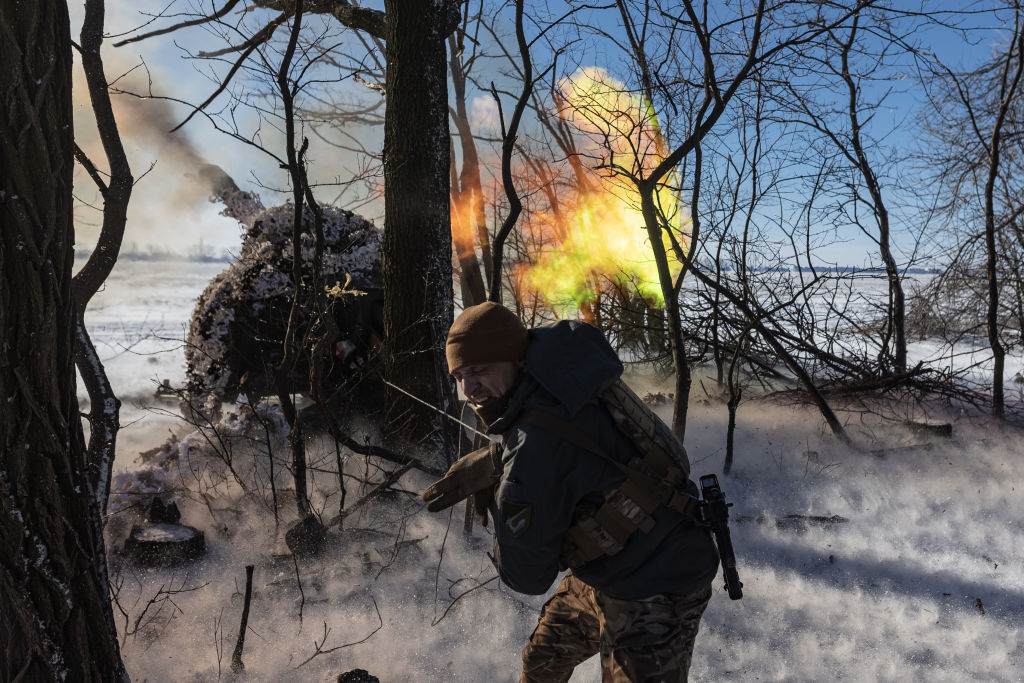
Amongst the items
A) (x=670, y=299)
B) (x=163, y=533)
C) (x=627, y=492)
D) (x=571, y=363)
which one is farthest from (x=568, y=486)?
(x=163, y=533)

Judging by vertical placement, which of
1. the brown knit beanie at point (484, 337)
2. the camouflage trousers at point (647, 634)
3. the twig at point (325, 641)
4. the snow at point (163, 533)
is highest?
the brown knit beanie at point (484, 337)

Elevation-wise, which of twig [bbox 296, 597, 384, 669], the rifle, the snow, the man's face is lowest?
twig [bbox 296, 597, 384, 669]

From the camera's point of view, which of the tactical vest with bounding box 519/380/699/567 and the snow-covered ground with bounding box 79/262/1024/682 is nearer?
the tactical vest with bounding box 519/380/699/567

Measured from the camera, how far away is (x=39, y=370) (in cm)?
235

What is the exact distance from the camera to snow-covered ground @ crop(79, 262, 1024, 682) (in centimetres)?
343

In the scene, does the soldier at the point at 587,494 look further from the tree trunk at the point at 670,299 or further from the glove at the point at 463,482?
the tree trunk at the point at 670,299

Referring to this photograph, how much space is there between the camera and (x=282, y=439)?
6.33 metres

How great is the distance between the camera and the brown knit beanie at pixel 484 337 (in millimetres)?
2191

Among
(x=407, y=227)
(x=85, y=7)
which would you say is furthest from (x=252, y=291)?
(x=85, y=7)

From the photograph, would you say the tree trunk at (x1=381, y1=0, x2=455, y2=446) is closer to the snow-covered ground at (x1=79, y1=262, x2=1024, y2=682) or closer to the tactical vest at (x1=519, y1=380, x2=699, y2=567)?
the snow-covered ground at (x1=79, y1=262, x2=1024, y2=682)

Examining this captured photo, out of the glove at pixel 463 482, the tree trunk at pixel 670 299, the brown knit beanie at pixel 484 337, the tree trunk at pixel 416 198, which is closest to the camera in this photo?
the brown knit beanie at pixel 484 337

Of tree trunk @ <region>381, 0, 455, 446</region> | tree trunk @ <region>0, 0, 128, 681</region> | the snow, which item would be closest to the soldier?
tree trunk @ <region>0, 0, 128, 681</region>

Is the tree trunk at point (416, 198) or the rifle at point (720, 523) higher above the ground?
the tree trunk at point (416, 198)

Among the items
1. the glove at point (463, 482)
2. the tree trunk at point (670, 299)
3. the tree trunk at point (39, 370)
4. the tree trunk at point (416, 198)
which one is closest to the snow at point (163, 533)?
the tree trunk at point (416, 198)
